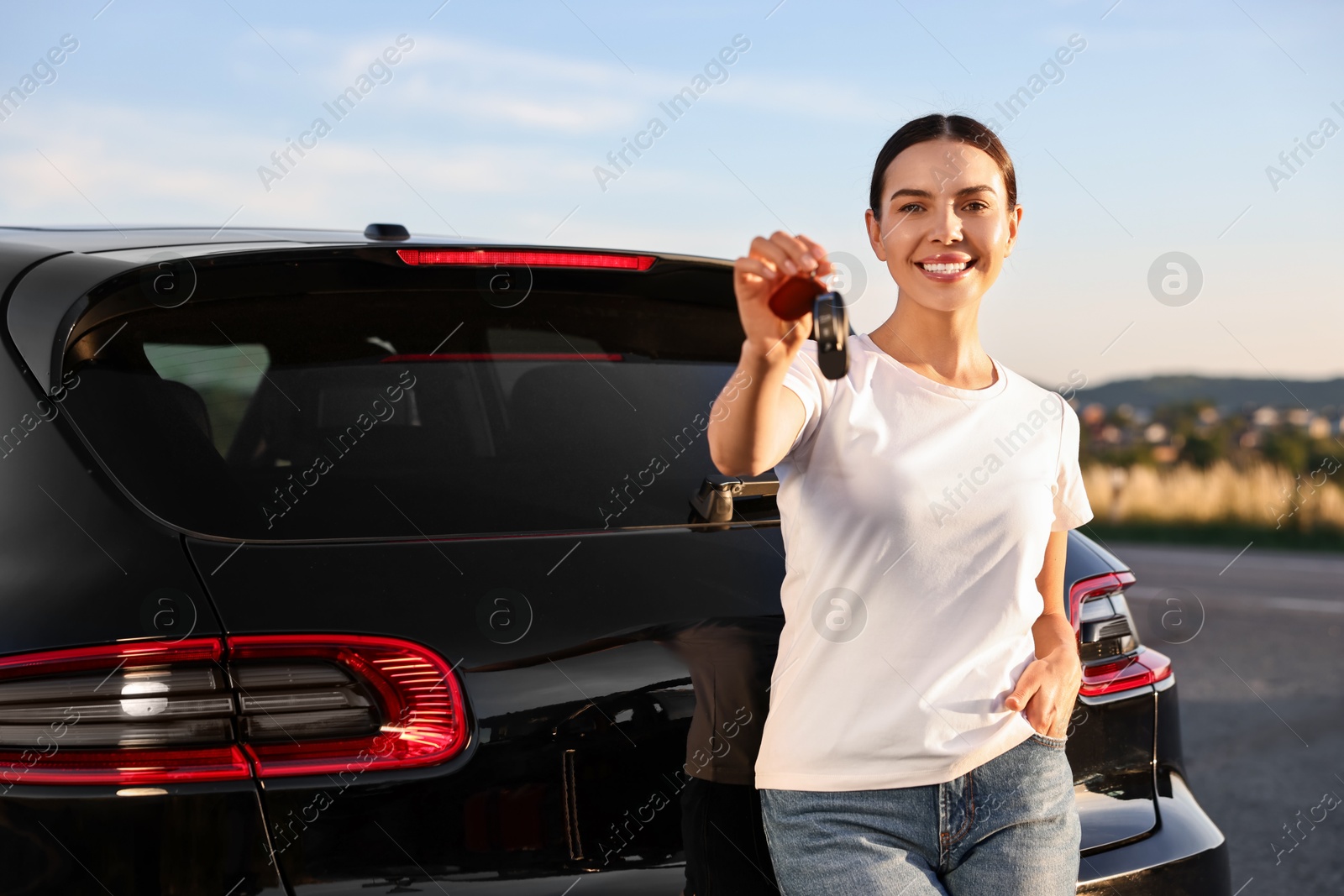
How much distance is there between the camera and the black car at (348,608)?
182cm

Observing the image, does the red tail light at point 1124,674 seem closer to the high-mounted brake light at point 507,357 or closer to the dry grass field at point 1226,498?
the high-mounted brake light at point 507,357

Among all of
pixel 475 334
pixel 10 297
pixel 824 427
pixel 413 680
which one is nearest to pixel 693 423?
pixel 475 334

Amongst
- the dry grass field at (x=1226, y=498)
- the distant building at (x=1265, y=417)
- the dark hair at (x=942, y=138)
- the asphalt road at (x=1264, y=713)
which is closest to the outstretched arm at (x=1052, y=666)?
the dark hair at (x=942, y=138)

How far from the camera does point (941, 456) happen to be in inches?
74.2

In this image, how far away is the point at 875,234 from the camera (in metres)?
2.15

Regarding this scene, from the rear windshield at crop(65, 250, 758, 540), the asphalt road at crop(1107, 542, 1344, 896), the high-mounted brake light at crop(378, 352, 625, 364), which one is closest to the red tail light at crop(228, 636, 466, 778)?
the rear windshield at crop(65, 250, 758, 540)

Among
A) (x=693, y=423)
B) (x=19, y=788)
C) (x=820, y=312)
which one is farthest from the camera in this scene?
(x=693, y=423)

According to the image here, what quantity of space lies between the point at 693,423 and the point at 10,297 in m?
1.18

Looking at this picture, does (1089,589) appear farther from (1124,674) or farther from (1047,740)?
(1047,740)

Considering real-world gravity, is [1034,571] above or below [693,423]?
below

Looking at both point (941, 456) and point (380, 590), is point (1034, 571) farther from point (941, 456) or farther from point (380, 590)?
point (380, 590)

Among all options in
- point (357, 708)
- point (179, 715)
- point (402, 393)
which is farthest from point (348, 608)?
point (402, 393)

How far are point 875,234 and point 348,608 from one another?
103cm

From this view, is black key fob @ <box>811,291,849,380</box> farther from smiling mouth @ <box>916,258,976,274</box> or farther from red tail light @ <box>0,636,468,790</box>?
red tail light @ <box>0,636,468,790</box>
